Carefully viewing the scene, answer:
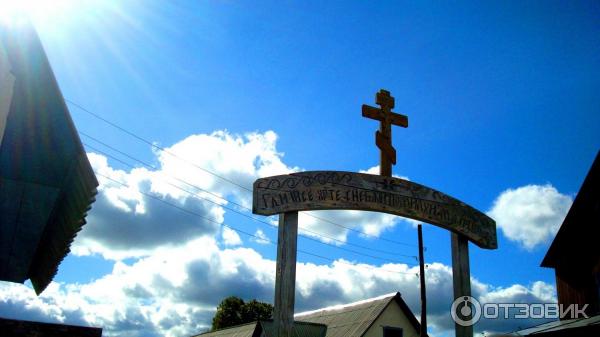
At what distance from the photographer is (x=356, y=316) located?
2492 cm

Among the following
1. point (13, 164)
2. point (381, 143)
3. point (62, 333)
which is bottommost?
point (62, 333)

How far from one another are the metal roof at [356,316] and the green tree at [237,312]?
967 inches

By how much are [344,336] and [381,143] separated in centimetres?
1572

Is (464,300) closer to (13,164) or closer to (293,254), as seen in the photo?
(293,254)

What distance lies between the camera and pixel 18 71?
553 centimetres

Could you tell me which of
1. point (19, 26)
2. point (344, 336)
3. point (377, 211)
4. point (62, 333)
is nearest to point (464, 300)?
point (377, 211)

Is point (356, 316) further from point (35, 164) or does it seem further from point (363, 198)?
point (35, 164)

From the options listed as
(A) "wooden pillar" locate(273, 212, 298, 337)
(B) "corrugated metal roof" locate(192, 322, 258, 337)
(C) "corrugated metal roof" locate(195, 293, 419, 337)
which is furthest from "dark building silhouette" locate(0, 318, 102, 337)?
(B) "corrugated metal roof" locate(192, 322, 258, 337)

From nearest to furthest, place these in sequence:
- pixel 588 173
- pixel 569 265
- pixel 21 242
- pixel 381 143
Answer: pixel 21 242, pixel 381 143, pixel 588 173, pixel 569 265

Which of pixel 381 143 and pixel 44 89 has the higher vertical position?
pixel 381 143

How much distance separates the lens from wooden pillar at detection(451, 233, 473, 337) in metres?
9.29

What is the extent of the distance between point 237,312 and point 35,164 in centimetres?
4681

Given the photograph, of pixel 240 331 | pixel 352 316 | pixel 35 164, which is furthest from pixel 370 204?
pixel 240 331

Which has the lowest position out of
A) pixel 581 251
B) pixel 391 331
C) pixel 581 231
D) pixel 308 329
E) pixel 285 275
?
pixel 285 275
